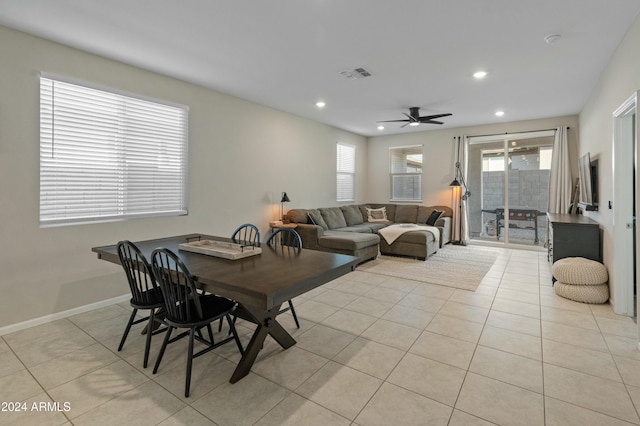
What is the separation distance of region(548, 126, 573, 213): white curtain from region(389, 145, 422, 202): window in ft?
8.77

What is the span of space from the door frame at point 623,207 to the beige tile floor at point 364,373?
11.3 inches

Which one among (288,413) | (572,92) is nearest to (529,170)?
(572,92)

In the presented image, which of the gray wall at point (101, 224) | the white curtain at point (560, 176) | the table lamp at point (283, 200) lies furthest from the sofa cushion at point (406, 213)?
the gray wall at point (101, 224)

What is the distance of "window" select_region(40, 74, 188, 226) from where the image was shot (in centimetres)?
309

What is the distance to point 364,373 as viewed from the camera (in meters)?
2.21

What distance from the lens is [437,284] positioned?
4289 mm

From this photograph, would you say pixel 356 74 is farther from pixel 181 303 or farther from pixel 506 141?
pixel 506 141

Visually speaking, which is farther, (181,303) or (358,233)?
(358,233)

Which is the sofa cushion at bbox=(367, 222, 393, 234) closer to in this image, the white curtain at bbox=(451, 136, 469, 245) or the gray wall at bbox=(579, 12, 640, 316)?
the white curtain at bbox=(451, 136, 469, 245)

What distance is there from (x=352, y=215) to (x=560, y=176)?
4.15 metres

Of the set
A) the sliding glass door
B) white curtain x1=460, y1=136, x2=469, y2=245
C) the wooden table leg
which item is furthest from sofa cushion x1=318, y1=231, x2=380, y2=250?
the sliding glass door

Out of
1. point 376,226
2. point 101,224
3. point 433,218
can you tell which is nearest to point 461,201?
point 433,218

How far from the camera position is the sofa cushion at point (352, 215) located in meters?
7.04

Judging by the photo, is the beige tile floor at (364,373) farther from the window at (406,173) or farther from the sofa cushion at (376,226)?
the window at (406,173)
